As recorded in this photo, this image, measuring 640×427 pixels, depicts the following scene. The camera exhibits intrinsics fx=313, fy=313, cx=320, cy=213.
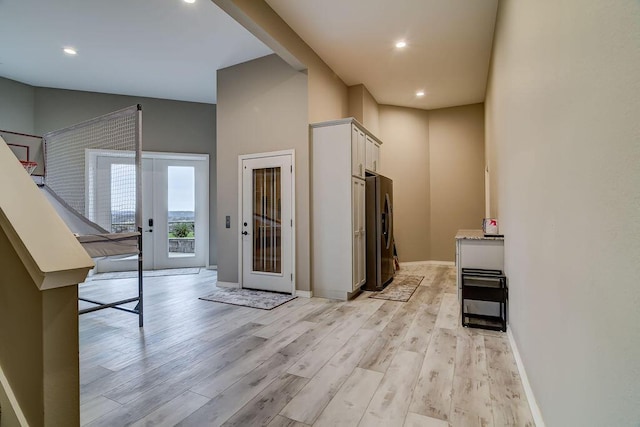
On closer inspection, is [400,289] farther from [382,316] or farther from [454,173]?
[454,173]

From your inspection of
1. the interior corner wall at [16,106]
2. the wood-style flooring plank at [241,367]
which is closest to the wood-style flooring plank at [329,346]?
the wood-style flooring plank at [241,367]

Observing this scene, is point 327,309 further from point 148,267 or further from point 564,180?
point 148,267

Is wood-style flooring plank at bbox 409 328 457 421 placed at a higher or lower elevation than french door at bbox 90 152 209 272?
lower

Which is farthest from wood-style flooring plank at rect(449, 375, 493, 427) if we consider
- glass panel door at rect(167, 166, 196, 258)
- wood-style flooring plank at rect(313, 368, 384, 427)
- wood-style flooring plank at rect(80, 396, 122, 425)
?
glass panel door at rect(167, 166, 196, 258)

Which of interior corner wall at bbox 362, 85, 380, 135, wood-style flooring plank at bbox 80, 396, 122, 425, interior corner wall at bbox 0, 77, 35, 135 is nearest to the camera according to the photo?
wood-style flooring plank at bbox 80, 396, 122, 425

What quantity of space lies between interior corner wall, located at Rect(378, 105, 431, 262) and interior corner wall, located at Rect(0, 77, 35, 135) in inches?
254

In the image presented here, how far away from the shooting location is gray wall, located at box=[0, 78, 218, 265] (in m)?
5.37

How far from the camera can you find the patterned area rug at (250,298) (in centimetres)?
395

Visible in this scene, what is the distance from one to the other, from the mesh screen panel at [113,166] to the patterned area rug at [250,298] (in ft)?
4.89

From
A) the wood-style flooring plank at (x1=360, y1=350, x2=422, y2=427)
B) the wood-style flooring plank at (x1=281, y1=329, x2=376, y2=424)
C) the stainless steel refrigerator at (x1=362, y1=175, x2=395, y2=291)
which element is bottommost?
the wood-style flooring plank at (x1=360, y1=350, x2=422, y2=427)

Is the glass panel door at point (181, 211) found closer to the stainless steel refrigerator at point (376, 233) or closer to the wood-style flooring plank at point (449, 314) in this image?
the stainless steel refrigerator at point (376, 233)

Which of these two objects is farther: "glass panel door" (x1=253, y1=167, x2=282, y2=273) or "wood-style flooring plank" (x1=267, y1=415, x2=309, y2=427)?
"glass panel door" (x1=253, y1=167, x2=282, y2=273)

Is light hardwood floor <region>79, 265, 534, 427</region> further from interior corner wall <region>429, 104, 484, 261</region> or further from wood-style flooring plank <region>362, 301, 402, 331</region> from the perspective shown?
interior corner wall <region>429, 104, 484, 261</region>

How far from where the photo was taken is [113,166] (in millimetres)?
3506
